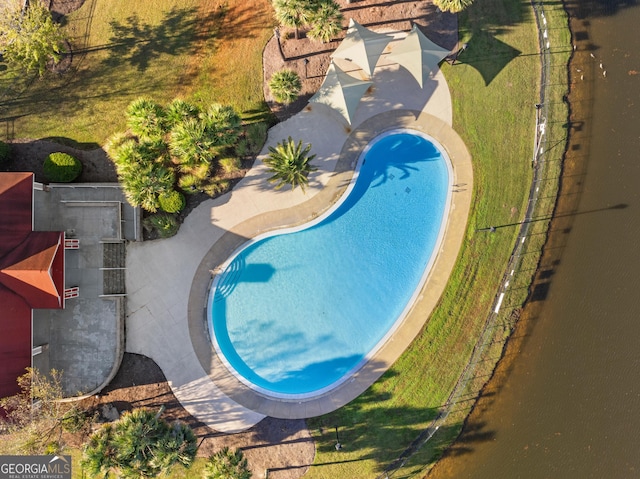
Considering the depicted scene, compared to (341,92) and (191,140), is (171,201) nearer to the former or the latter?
(191,140)

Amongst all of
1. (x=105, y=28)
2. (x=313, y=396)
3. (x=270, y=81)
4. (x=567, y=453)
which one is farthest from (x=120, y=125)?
(x=567, y=453)

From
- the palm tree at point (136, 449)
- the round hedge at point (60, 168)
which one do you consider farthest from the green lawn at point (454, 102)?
the palm tree at point (136, 449)

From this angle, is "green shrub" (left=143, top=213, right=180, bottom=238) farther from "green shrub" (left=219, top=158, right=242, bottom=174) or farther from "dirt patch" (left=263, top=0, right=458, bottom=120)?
"dirt patch" (left=263, top=0, right=458, bottom=120)

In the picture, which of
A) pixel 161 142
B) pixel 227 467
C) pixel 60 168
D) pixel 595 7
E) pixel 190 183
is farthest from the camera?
pixel 595 7

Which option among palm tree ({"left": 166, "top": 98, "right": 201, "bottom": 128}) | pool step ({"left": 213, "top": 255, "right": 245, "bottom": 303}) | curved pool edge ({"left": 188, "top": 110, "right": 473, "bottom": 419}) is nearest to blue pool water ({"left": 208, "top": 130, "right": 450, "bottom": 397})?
pool step ({"left": 213, "top": 255, "right": 245, "bottom": 303})

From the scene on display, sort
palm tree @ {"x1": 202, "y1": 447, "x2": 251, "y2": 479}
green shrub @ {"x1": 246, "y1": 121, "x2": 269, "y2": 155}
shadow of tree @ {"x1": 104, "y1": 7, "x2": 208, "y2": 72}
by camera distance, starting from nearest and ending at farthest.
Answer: palm tree @ {"x1": 202, "y1": 447, "x2": 251, "y2": 479} → green shrub @ {"x1": 246, "y1": 121, "x2": 269, "y2": 155} → shadow of tree @ {"x1": 104, "y1": 7, "x2": 208, "y2": 72}

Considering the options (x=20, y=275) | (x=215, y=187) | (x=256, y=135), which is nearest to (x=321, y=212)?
(x=256, y=135)

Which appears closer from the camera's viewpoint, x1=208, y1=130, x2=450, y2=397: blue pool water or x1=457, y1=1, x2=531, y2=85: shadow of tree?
x1=208, y1=130, x2=450, y2=397: blue pool water
